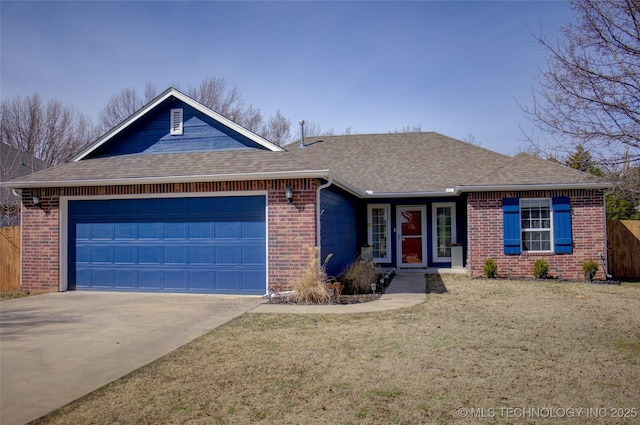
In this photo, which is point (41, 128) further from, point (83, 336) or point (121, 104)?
point (83, 336)

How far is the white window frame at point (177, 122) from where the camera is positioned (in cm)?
1205

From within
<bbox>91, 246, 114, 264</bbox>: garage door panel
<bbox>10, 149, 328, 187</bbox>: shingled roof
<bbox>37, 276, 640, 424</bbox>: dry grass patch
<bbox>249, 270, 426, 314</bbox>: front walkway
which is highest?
<bbox>10, 149, 328, 187</bbox>: shingled roof

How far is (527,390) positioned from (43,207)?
11.4m

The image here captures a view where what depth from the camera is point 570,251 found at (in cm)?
1313

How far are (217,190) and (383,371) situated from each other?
659 centimetres

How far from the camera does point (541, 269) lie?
1296cm

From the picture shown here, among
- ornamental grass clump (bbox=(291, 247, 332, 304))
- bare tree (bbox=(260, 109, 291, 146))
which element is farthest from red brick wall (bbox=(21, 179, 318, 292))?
bare tree (bbox=(260, 109, 291, 146))

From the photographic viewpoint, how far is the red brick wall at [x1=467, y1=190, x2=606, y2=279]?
13.1 metres

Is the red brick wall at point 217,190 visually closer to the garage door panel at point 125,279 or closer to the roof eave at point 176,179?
the roof eave at point 176,179

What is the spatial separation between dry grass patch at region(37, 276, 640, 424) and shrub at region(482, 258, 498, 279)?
16.8ft

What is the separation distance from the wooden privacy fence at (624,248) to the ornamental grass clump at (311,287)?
10272 mm

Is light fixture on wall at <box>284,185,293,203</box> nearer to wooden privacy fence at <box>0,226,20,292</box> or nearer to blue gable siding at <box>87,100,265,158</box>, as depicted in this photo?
blue gable siding at <box>87,100,265,158</box>

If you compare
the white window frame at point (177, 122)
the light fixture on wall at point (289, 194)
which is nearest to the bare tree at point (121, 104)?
the white window frame at point (177, 122)

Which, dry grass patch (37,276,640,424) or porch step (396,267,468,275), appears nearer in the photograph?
dry grass patch (37,276,640,424)
